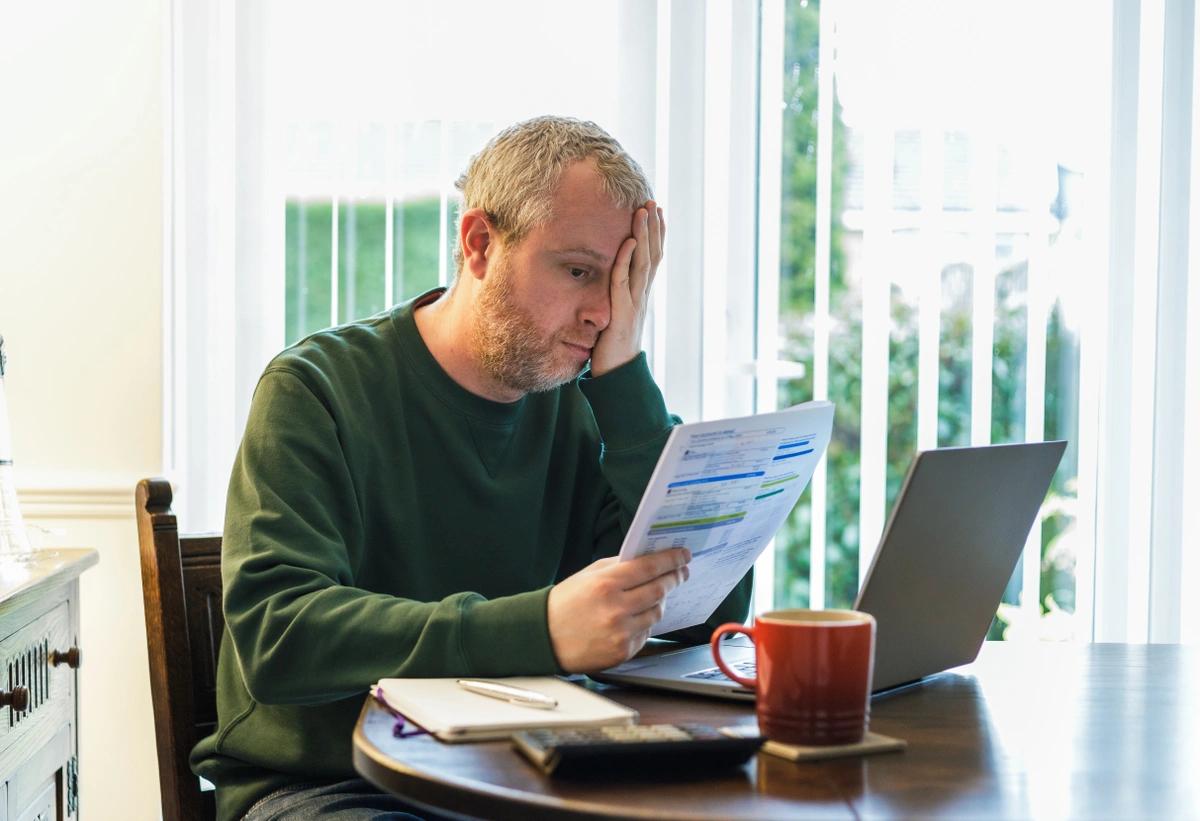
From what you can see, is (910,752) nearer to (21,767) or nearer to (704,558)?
(704,558)

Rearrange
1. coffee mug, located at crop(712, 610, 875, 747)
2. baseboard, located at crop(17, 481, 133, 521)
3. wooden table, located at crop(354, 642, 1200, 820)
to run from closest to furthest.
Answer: wooden table, located at crop(354, 642, 1200, 820), coffee mug, located at crop(712, 610, 875, 747), baseboard, located at crop(17, 481, 133, 521)

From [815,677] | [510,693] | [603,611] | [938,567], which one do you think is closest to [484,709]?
[510,693]

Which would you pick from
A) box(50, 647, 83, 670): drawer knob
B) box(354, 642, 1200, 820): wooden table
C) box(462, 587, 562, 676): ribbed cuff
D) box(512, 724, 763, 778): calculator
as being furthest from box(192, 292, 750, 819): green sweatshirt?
box(50, 647, 83, 670): drawer knob

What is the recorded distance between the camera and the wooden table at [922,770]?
850mm

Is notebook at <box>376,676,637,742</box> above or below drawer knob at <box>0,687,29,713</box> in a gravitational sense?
above

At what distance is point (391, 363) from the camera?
61.2 inches

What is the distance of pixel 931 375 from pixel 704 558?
1479mm

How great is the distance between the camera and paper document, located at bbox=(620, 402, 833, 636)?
3.55 feet

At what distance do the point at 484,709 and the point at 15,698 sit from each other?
0.77 meters

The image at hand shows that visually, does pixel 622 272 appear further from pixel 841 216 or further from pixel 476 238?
pixel 841 216

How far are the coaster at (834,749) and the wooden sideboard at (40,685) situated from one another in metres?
0.96

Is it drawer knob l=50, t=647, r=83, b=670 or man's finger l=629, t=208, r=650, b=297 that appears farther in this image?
drawer knob l=50, t=647, r=83, b=670

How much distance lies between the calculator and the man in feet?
0.88

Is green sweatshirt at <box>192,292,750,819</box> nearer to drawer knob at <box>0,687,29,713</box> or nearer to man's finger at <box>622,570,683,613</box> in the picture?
man's finger at <box>622,570,683,613</box>
